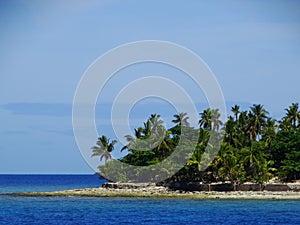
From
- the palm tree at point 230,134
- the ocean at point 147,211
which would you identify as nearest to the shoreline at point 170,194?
the ocean at point 147,211

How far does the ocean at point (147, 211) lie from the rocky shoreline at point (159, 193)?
4076 mm

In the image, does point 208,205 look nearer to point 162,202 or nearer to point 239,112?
point 162,202

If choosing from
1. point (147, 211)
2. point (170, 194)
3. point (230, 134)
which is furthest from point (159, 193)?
point (147, 211)

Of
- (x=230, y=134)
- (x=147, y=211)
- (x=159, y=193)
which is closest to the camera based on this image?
(x=147, y=211)

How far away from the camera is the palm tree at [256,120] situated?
350 feet

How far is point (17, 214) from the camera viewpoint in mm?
67062

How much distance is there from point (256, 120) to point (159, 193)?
25689 mm

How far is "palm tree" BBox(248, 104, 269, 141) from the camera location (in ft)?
350

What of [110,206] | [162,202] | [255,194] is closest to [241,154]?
[255,194]

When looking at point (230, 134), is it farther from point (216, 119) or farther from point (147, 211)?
point (147, 211)

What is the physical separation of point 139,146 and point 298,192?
27.6 metres

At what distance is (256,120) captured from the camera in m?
106

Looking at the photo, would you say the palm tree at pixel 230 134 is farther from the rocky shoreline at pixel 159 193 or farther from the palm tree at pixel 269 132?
the rocky shoreline at pixel 159 193

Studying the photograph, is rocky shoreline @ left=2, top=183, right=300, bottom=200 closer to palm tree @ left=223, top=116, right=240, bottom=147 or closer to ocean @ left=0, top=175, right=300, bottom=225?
ocean @ left=0, top=175, right=300, bottom=225
